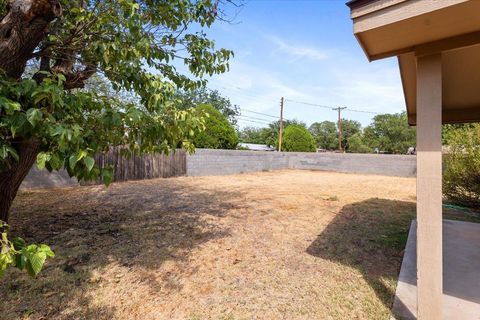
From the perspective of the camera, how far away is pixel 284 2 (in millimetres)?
4785

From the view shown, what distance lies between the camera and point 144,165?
32.3 ft

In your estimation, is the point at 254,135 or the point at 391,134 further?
the point at 254,135

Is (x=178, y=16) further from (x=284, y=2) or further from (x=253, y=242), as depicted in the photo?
(x=253, y=242)

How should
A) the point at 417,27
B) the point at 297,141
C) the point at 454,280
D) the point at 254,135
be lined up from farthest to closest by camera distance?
the point at 254,135 < the point at 297,141 < the point at 454,280 < the point at 417,27

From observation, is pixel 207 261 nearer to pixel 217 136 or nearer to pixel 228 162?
pixel 228 162

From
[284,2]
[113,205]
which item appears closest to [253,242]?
[113,205]

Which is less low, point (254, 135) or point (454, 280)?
point (254, 135)

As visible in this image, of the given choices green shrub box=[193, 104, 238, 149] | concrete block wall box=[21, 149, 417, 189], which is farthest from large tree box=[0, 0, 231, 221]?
green shrub box=[193, 104, 238, 149]

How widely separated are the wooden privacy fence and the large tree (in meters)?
5.94

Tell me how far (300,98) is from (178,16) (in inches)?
1068

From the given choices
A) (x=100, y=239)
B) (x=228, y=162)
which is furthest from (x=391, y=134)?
(x=100, y=239)

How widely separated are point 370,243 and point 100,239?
12.0 feet

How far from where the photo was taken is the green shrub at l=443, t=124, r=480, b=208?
228 inches

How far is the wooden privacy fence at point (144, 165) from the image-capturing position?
29.6 feet
